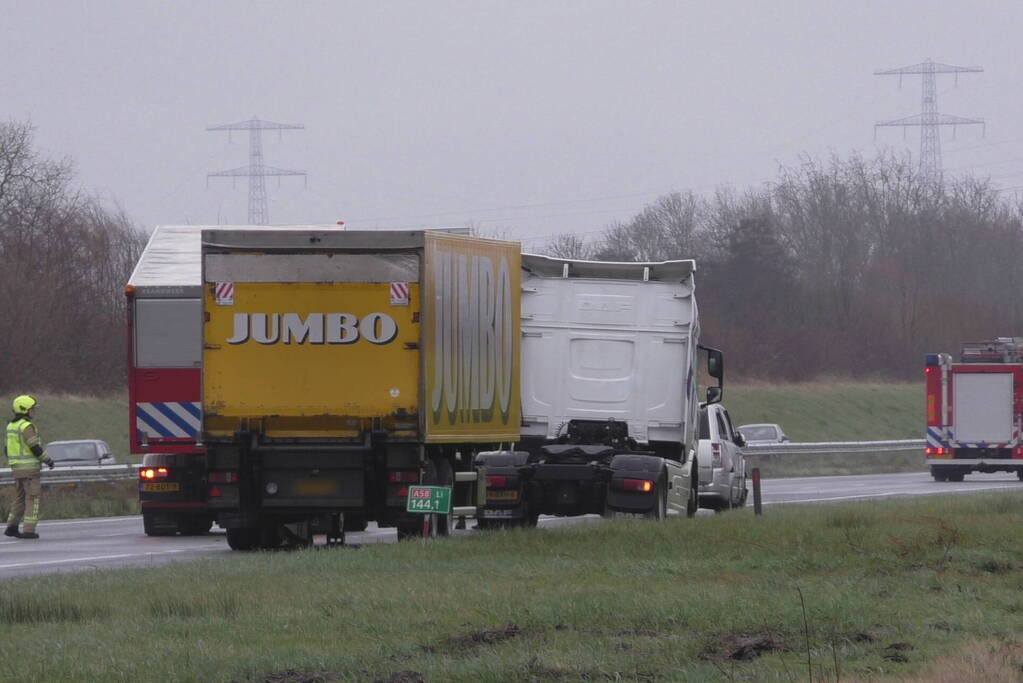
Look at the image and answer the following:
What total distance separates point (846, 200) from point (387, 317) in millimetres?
75985

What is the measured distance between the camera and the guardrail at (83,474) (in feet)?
102

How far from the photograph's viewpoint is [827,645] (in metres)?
9.47

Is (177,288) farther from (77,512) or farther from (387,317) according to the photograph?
(77,512)

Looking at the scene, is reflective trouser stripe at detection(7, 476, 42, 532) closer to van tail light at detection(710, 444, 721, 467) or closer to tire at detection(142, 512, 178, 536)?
tire at detection(142, 512, 178, 536)

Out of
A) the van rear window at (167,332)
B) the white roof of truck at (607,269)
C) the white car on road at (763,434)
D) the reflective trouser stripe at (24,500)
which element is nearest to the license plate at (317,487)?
the van rear window at (167,332)

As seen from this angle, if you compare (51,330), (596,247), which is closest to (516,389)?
(51,330)

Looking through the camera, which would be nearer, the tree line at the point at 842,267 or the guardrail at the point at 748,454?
the guardrail at the point at 748,454

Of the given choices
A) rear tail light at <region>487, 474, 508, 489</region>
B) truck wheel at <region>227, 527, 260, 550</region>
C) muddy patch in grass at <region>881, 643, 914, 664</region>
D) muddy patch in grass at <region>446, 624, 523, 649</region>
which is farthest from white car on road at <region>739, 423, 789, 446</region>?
muddy patch in grass at <region>881, 643, 914, 664</region>

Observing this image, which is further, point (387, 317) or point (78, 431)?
point (78, 431)

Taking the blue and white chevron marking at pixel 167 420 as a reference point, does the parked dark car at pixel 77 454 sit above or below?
below

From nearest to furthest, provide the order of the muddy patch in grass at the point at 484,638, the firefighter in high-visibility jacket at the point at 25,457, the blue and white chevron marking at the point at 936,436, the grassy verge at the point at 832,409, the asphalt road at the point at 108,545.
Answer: the muddy patch in grass at the point at 484,638 → the asphalt road at the point at 108,545 → the firefighter in high-visibility jacket at the point at 25,457 → the blue and white chevron marking at the point at 936,436 → the grassy verge at the point at 832,409

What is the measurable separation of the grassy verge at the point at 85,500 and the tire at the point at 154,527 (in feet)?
18.3

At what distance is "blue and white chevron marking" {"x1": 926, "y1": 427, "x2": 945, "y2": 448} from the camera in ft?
136

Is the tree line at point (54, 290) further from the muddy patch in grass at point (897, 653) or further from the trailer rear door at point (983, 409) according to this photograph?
the muddy patch in grass at point (897, 653)
